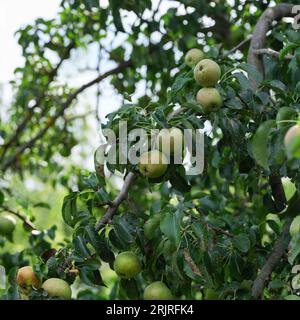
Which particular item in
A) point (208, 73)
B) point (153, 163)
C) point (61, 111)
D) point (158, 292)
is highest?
point (208, 73)

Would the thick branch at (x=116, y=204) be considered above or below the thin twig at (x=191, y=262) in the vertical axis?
above

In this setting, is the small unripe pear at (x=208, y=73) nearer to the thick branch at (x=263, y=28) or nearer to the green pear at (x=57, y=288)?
the thick branch at (x=263, y=28)

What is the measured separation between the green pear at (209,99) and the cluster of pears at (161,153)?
0.13 m

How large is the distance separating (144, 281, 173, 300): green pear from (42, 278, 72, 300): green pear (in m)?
0.25

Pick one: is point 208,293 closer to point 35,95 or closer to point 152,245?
point 152,245

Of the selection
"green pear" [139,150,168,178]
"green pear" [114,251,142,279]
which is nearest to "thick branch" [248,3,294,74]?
"green pear" [139,150,168,178]

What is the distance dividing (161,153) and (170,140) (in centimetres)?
4

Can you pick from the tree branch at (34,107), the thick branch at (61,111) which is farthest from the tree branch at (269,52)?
the tree branch at (34,107)

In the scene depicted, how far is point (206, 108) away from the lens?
182 cm

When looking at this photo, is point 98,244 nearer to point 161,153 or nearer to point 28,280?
point 28,280

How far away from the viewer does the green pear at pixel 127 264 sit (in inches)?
71.2

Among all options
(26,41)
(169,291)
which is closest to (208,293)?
(169,291)

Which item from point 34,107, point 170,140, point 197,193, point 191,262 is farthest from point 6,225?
point 34,107

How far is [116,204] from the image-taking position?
6.30 feet
